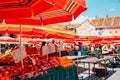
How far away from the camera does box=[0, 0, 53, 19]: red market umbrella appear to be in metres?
3.57

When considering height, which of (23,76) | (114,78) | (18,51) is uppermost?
(18,51)

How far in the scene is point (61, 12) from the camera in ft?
18.3

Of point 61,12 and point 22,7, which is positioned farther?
point 61,12

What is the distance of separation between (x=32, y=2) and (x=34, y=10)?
24cm

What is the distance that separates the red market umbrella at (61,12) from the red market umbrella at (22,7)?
166 millimetres

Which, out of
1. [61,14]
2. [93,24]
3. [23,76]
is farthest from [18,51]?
[93,24]

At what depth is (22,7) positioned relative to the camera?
382 centimetres

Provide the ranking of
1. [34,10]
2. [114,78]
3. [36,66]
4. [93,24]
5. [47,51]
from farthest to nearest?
1. [93,24]
2. [114,78]
3. [47,51]
4. [36,66]
5. [34,10]

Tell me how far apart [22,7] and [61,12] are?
1.85 meters

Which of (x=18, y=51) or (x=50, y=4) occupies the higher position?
(x=50, y=4)

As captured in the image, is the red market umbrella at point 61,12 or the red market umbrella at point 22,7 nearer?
the red market umbrella at point 22,7

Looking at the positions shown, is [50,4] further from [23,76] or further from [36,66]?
[36,66]

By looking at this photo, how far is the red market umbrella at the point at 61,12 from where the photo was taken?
13.4ft

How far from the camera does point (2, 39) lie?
20.6 meters
